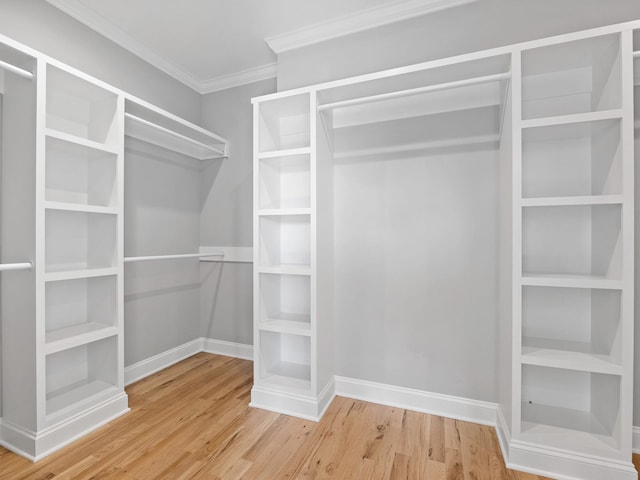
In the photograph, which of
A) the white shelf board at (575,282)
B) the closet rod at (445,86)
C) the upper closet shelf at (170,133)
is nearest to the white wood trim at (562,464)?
the white shelf board at (575,282)

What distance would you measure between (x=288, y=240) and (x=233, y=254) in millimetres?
819

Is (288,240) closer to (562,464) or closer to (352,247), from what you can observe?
(352,247)

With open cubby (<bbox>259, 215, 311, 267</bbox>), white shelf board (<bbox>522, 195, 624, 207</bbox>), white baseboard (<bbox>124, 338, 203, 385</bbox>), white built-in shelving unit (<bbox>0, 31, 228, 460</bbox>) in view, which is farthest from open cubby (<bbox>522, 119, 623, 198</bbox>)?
white baseboard (<bbox>124, 338, 203, 385</bbox>)

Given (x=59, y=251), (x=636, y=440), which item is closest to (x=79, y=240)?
(x=59, y=251)

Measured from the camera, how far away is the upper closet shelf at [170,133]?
2168mm

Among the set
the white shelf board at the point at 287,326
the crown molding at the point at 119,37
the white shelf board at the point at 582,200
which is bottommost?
the white shelf board at the point at 287,326

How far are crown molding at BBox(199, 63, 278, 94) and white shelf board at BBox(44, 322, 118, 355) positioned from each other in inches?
90.3

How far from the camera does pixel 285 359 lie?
2285 millimetres

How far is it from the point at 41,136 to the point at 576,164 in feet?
9.00

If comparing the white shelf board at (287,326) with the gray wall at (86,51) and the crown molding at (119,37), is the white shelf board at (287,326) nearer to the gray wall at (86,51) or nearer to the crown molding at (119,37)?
the gray wall at (86,51)

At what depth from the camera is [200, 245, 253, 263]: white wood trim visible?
2809 mm

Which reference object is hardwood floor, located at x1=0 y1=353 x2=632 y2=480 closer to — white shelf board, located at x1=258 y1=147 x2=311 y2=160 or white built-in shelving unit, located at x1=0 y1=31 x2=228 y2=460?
white built-in shelving unit, located at x1=0 y1=31 x2=228 y2=460

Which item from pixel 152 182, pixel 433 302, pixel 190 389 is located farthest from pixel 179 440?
pixel 152 182

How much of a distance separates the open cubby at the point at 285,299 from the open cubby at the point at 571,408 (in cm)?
136
